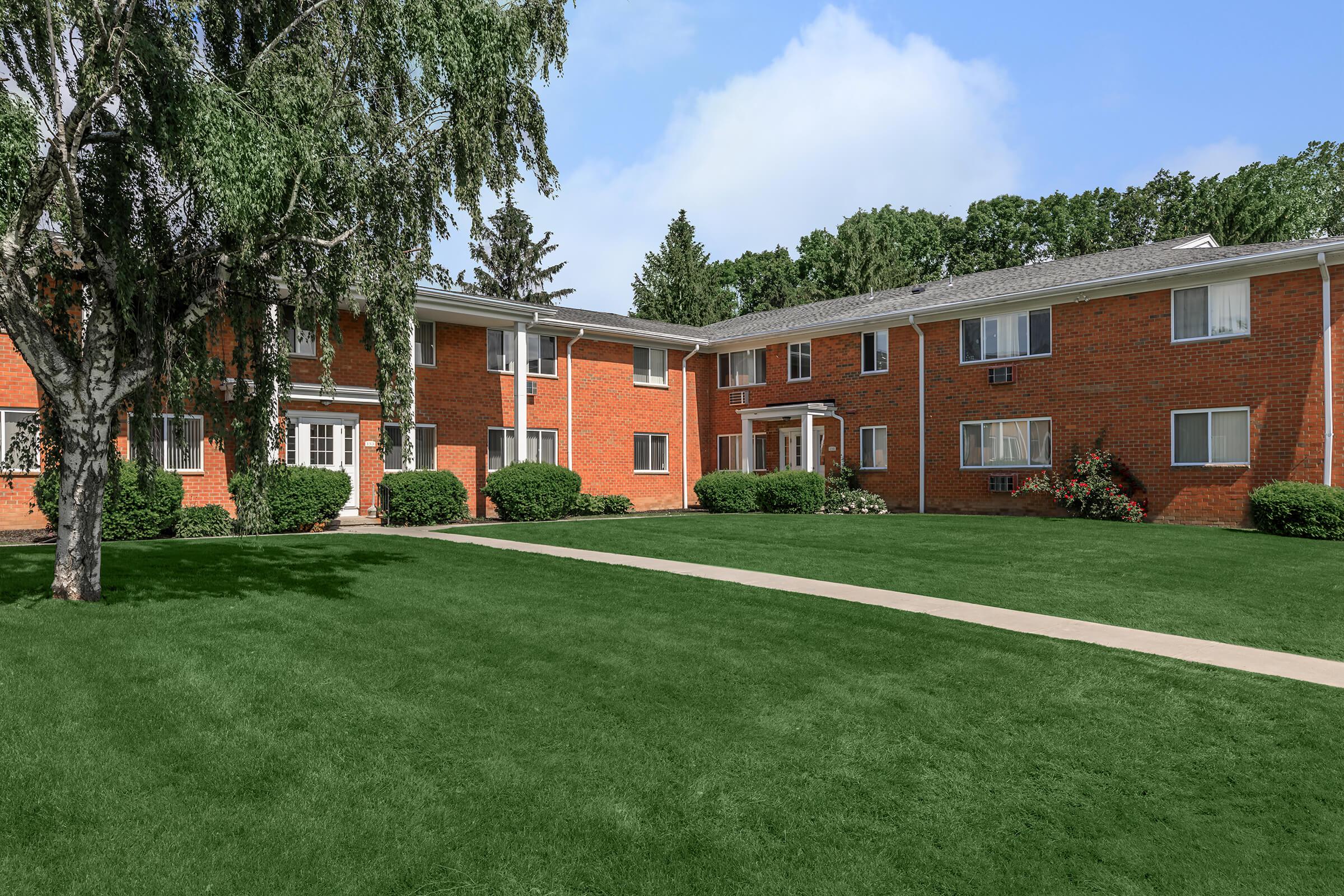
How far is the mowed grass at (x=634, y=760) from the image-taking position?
3.85 metres

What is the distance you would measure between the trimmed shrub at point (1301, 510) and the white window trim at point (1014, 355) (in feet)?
20.5

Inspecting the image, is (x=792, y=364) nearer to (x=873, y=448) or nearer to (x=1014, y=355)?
(x=873, y=448)

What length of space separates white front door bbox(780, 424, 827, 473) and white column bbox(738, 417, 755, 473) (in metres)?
1.00

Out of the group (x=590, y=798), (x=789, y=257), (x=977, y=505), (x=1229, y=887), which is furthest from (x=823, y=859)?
(x=789, y=257)

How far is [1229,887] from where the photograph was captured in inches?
148

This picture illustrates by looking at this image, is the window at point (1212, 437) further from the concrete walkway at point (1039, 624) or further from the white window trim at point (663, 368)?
the white window trim at point (663, 368)

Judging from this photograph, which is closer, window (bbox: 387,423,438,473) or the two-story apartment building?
the two-story apartment building

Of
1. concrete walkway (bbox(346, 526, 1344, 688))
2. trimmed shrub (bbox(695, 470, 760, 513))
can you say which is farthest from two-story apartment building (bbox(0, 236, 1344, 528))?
concrete walkway (bbox(346, 526, 1344, 688))

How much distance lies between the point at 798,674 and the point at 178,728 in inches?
166

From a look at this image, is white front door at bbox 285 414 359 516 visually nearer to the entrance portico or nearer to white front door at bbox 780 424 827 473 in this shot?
the entrance portico

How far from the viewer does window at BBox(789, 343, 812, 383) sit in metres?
27.8

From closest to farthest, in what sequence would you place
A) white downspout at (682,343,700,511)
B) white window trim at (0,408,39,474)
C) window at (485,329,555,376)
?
white window trim at (0,408,39,474) < window at (485,329,555,376) < white downspout at (682,343,700,511)

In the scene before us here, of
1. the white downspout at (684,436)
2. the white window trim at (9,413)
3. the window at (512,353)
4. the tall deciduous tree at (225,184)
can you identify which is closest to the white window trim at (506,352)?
the window at (512,353)

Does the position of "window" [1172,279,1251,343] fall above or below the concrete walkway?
above
